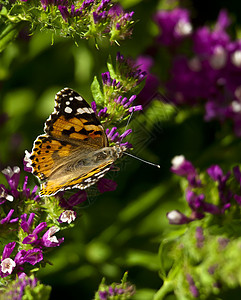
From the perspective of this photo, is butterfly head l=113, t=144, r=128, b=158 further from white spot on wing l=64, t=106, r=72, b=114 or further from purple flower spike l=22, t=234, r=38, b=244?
purple flower spike l=22, t=234, r=38, b=244

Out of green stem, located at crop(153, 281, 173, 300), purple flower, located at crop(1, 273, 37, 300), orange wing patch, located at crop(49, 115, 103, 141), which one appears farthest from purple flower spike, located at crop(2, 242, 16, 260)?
green stem, located at crop(153, 281, 173, 300)

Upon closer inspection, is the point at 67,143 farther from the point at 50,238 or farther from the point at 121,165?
the point at 50,238

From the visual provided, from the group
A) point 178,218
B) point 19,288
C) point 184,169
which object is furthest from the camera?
point 184,169

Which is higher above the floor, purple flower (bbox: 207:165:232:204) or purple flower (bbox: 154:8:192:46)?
purple flower (bbox: 154:8:192:46)

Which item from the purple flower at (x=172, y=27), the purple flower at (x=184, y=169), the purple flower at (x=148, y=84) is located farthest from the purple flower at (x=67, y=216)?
the purple flower at (x=172, y=27)

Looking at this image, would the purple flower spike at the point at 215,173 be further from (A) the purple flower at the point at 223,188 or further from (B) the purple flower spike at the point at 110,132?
(B) the purple flower spike at the point at 110,132

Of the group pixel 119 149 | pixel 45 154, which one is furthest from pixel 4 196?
pixel 119 149
